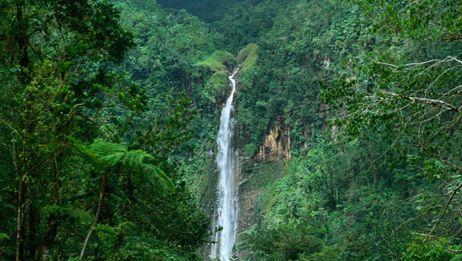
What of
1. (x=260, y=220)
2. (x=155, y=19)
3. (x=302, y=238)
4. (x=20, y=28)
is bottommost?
(x=260, y=220)

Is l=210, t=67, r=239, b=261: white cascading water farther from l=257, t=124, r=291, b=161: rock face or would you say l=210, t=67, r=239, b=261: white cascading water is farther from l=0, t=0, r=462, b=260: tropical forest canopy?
l=257, t=124, r=291, b=161: rock face

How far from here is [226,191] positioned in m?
36.5

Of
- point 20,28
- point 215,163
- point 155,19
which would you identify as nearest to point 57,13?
point 20,28

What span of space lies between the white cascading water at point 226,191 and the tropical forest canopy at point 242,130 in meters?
0.77

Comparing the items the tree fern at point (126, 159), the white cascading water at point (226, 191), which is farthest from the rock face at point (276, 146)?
the tree fern at point (126, 159)

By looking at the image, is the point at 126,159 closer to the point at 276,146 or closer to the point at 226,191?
the point at 226,191

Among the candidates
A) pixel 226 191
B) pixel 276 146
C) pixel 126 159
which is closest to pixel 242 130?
pixel 276 146

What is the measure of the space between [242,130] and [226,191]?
5.47 metres

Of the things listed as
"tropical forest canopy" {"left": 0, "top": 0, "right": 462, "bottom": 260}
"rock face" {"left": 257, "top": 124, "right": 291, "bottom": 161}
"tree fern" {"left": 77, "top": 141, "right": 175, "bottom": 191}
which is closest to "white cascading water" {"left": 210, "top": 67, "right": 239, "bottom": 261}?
"tropical forest canopy" {"left": 0, "top": 0, "right": 462, "bottom": 260}

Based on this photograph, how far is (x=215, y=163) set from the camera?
38.4 metres

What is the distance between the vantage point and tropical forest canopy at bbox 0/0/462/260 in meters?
3.81

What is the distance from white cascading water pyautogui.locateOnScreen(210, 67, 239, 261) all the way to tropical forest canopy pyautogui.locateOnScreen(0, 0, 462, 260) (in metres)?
0.77

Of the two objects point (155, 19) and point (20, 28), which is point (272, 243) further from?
point (155, 19)

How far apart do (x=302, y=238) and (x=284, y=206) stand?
11.3 m
